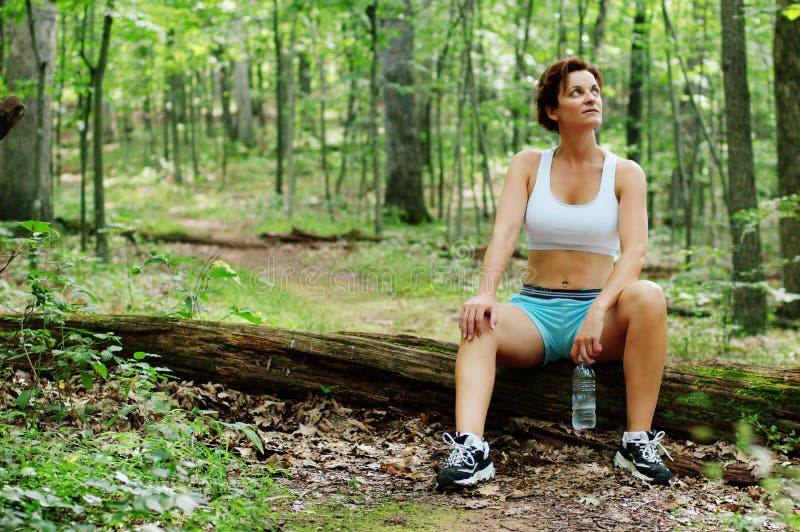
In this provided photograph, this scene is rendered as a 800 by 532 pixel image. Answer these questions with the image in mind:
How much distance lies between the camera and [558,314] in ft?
11.4

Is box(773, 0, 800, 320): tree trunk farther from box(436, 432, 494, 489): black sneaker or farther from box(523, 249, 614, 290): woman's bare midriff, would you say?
box(436, 432, 494, 489): black sneaker

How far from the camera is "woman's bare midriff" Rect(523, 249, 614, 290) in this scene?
3.58 m

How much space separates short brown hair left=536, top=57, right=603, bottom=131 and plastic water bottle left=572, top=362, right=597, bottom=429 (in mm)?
1378

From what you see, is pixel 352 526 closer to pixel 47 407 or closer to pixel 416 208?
pixel 47 407

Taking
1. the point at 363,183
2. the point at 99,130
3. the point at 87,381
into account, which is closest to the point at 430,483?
the point at 87,381

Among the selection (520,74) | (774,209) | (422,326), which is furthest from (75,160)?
(774,209)

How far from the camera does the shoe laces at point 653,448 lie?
3.13 meters

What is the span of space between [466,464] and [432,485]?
213mm

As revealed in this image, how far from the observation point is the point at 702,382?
11.5ft

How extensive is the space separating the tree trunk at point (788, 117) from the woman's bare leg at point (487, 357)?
5138mm

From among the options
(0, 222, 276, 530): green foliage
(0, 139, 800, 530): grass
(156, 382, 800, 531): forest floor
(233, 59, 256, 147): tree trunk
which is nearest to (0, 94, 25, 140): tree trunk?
(0, 222, 276, 530): green foliage

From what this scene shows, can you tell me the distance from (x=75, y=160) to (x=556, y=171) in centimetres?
2767

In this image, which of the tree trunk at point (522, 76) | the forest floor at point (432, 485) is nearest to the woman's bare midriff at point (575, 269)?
the forest floor at point (432, 485)

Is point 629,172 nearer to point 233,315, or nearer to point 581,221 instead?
point 581,221
